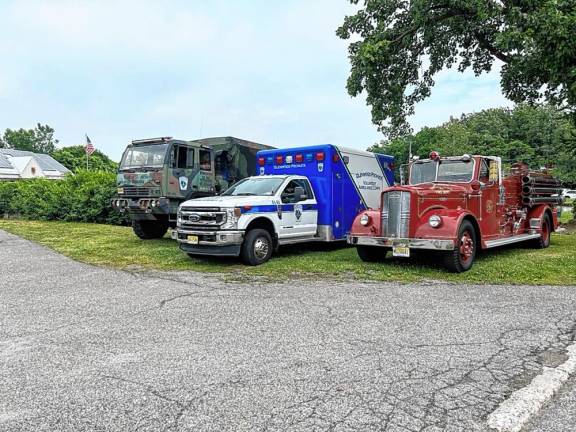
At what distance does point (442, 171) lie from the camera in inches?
409

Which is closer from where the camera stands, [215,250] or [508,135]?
[215,250]

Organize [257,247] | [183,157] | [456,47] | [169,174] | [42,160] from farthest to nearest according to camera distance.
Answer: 1. [42,160]
2. [456,47]
3. [183,157]
4. [169,174]
5. [257,247]

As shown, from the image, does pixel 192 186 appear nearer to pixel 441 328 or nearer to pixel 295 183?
pixel 295 183

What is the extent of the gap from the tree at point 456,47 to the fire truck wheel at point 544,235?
326 cm

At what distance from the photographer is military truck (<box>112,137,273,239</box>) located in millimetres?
12594

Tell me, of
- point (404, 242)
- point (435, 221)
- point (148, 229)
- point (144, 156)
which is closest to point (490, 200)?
point (435, 221)

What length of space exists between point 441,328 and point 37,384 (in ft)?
12.9

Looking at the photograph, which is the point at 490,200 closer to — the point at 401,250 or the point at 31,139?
the point at 401,250

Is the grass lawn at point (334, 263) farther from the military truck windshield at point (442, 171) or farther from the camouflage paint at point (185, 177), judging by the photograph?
the military truck windshield at point (442, 171)

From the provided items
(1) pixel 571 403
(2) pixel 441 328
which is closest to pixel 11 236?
(2) pixel 441 328

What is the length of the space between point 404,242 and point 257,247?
2956 millimetres

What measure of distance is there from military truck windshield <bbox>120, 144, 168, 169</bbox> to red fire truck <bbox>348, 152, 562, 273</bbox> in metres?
5.79

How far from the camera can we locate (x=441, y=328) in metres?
5.24

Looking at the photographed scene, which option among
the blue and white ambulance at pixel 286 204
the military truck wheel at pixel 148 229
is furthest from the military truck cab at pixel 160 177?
the blue and white ambulance at pixel 286 204
